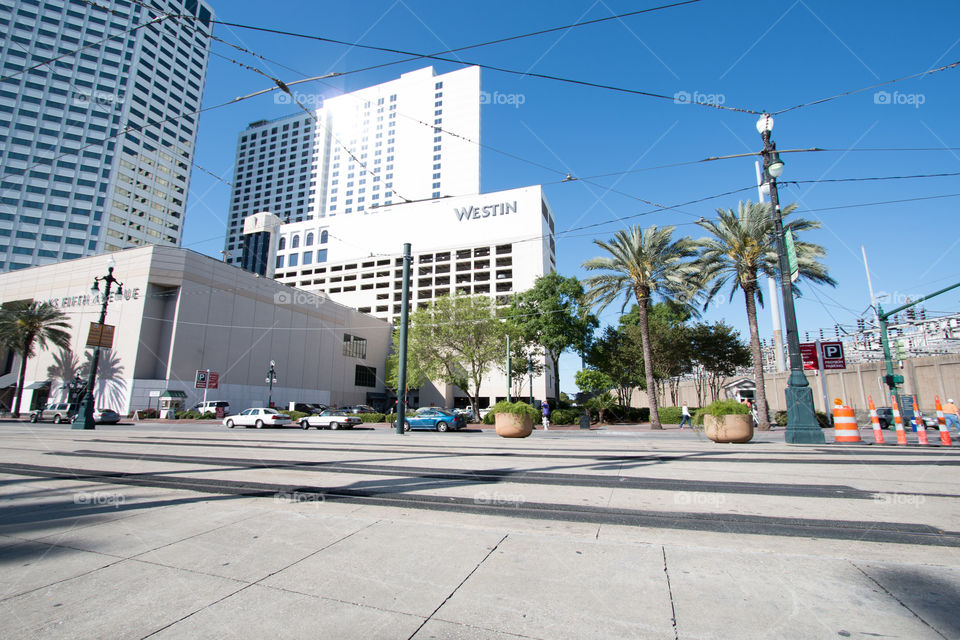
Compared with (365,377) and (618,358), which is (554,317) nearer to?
(618,358)

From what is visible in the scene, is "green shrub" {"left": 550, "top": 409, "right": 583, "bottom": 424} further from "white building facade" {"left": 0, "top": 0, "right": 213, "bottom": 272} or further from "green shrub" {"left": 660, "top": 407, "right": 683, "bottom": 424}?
"white building facade" {"left": 0, "top": 0, "right": 213, "bottom": 272}

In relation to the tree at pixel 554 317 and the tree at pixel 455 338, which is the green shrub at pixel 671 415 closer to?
the tree at pixel 554 317

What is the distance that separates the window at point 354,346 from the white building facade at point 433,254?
32.9 ft

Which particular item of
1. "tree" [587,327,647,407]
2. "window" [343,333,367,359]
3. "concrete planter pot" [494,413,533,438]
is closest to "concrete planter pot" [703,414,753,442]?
"concrete planter pot" [494,413,533,438]

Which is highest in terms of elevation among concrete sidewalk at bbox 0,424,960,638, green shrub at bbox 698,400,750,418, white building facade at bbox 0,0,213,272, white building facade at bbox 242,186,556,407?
white building facade at bbox 0,0,213,272

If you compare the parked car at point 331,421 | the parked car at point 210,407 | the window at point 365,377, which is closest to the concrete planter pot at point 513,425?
the parked car at point 331,421

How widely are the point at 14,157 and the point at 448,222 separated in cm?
8285

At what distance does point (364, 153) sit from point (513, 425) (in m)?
122

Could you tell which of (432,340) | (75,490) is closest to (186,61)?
(432,340)

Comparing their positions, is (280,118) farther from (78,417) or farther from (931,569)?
(931,569)

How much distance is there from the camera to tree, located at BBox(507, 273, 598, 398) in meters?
41.8

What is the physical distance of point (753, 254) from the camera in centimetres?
2373

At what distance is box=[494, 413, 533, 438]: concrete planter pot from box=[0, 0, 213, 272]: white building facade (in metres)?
88.2

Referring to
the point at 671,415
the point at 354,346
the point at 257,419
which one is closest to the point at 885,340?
the point at 671,415
